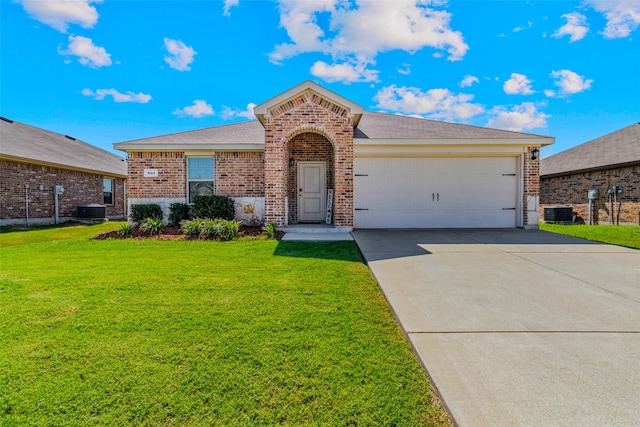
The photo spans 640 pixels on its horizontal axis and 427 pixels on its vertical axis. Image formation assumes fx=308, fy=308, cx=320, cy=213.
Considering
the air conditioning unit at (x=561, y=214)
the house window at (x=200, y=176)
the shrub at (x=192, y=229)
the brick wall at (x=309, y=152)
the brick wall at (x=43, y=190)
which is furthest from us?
the air conditioning unit at (x=561, y=214)

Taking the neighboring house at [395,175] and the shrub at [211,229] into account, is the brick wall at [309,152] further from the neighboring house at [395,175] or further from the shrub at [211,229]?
the shrub at [211,229]

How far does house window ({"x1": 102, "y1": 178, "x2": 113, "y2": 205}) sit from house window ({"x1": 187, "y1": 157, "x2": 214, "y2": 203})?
10.7 metres

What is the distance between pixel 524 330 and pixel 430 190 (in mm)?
7923

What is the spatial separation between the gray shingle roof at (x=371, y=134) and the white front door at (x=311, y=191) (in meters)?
1.83

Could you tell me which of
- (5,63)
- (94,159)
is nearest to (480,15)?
(5,63)

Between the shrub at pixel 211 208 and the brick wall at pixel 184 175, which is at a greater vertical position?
the brick wall at pixel 184 175

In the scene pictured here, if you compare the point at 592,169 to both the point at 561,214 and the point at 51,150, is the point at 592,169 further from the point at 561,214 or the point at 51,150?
the point at 51,150

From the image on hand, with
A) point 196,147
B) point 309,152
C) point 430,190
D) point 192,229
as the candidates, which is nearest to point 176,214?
point 192,229

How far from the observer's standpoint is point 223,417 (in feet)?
6.12

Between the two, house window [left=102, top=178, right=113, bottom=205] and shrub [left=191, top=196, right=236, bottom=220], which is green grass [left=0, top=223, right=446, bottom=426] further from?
house window [left=102, top=178, right=113, bottom=205]

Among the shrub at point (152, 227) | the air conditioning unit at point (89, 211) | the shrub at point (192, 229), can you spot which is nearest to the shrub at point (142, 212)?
the shrub at point (152, 227)

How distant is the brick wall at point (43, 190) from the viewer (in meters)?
12.4

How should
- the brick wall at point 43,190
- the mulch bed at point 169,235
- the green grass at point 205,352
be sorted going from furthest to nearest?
the brick wall at point 43,190, the mulch bed at point 169,235, the green grass at point 205,352

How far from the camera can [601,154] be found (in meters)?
15.6
